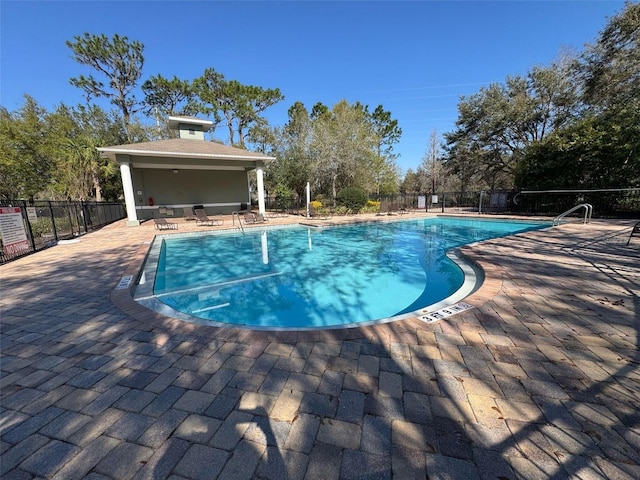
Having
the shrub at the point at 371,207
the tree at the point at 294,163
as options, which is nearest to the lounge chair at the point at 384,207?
the shrub at the point at 371,207

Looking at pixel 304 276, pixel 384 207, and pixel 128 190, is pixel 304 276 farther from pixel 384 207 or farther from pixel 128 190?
pixel 384 207

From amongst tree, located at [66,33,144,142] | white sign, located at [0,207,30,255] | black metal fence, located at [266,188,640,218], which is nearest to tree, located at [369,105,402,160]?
black metal fence, located at [266,188,640,218]

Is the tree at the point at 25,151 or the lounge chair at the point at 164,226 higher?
the tree at the point at 25,151

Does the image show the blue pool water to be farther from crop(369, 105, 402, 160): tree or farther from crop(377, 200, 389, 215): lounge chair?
crop(369, 105, 402, 160): tree

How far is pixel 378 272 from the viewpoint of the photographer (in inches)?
261

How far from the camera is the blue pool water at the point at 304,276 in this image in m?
4.67

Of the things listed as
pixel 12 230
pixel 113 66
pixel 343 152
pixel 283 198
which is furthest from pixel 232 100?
pixel 12 230

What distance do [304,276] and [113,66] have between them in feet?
92.9

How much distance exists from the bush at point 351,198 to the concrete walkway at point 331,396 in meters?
13.7

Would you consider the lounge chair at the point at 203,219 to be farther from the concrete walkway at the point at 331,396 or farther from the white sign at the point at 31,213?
the concrete walkway at the point at 331,396

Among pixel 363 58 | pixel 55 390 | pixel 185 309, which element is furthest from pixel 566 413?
pixel 363 58

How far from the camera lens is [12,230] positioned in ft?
21.2

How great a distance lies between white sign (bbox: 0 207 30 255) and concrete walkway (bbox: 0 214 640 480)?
433cm

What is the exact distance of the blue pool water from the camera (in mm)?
4668
